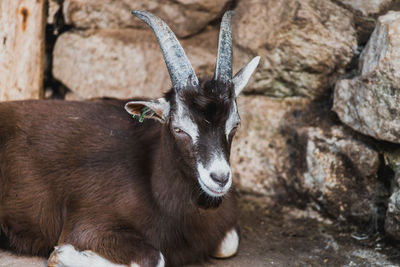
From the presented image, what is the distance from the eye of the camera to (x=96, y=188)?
544 centimetres

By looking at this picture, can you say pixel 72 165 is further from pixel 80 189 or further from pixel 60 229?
pixel 60 229

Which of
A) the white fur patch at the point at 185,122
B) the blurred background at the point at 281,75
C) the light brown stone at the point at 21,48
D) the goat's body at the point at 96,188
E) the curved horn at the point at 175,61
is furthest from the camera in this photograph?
the light brown stone at the point at 21,48

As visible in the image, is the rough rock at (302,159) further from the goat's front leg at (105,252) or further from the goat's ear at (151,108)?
the goat's front leg at (105,252)

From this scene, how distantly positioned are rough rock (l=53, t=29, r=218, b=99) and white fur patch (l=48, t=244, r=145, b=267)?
2.75 meters

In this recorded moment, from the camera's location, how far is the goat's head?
465 centimetres

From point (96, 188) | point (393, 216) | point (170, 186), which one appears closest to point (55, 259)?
point (96, 188)

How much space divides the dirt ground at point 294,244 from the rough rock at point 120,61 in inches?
76.5

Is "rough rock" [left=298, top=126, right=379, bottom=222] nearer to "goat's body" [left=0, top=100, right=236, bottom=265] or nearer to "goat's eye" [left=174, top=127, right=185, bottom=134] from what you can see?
"goat's body" [left=0, top=100, right=236, bottom=265]

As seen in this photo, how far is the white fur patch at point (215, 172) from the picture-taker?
4.59 metres

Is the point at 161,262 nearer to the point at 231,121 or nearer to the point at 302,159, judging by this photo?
the point at 231,121

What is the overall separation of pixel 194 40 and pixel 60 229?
9.93ft

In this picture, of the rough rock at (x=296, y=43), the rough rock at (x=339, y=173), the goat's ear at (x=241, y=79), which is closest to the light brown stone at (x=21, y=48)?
the rough rock at (x=296, y=43)

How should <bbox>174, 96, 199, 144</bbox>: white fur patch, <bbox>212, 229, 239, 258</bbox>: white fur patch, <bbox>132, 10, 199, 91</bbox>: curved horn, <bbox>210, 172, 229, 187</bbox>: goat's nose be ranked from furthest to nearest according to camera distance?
<bbox>212, 229, 239, 258</bbox>: white fur patch, <bbox>132, 10, 199, 91</bbox>: curved horn, <bbox>174, 96, 199, 144</bbox>: white fur patch, <bbox>210, 172, 229, 187</bbox>: goat's nose

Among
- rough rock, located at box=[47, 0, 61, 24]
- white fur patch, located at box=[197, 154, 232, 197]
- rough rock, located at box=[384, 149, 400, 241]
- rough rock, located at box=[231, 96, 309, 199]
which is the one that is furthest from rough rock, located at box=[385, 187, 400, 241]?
rough rock, located at box=[47, 0, 61, 24]
